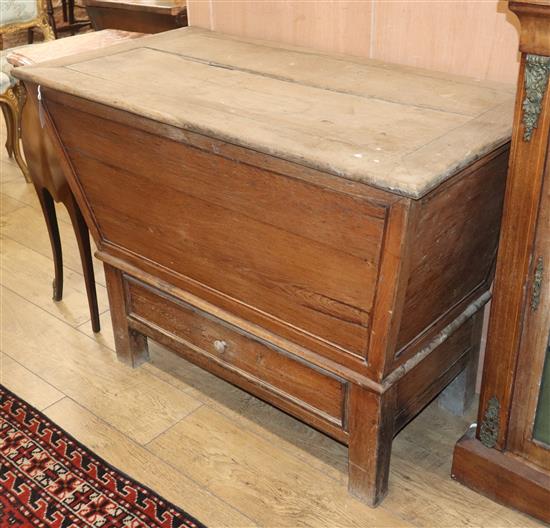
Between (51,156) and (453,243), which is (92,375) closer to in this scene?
(51,156)

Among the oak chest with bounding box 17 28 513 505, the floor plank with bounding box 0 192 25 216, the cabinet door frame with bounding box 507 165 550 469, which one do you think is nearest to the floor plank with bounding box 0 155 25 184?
the floor plank with bounding box 0 192 25 216

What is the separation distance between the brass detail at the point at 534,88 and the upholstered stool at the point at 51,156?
134 centimetres

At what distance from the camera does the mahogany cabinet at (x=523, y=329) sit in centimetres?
132

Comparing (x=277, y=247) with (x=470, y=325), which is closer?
(x=277, y=247)

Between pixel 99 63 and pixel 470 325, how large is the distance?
1.12 meters

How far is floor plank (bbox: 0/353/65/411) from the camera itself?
2158 mm

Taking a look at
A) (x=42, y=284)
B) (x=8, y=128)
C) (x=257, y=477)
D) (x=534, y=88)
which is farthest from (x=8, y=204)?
(x=534, y=88)

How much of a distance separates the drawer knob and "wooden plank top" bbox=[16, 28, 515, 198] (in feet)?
1.98

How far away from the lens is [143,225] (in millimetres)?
1904

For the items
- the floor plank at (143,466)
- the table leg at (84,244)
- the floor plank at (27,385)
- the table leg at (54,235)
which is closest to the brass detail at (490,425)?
the floor plank at (143,466)

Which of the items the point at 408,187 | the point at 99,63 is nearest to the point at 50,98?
the point at 99,63

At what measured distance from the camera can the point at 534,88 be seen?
1.32 m

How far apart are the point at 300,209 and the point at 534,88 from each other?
18.4 inches

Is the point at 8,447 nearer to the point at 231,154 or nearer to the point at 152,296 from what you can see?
the point at 152,296
